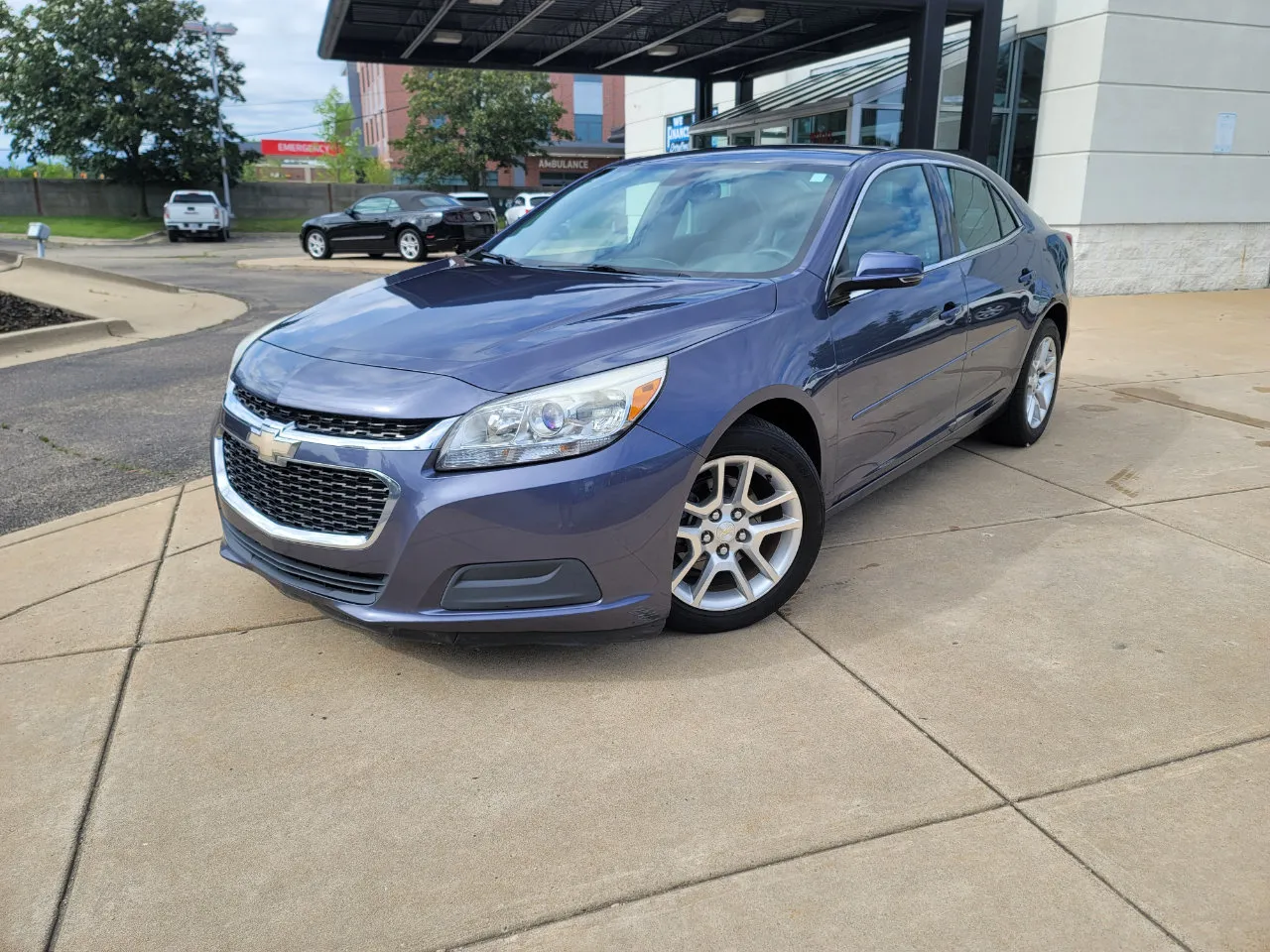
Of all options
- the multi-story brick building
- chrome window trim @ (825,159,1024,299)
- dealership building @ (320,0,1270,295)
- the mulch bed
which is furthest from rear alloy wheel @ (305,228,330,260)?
the multi-story brick building

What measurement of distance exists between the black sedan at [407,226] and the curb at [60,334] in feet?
33.9

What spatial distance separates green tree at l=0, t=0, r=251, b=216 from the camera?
39.5m

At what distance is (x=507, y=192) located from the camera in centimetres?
5262

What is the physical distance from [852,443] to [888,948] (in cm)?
211

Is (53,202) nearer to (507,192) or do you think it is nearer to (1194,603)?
(507,192)

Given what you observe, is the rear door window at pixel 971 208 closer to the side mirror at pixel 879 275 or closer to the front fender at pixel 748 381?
the side mirror at pixel 879 275

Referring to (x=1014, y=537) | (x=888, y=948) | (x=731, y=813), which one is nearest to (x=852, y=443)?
(x=1014, y=537)

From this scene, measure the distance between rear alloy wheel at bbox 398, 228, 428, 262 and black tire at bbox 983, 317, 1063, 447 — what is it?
17.2m

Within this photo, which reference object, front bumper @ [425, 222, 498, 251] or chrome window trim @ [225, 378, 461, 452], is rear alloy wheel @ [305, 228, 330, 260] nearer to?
front bumper @ [425, 222, 498, 251]

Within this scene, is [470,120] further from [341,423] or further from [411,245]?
[341,423]

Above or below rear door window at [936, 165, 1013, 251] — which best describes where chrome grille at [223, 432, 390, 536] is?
below

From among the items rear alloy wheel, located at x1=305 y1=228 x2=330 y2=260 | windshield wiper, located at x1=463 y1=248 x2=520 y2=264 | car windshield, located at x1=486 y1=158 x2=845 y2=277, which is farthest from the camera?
rear alloy wheel, located at x1=305 y1=228 x2=330 y2=260

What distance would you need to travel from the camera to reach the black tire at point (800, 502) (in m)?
3.30

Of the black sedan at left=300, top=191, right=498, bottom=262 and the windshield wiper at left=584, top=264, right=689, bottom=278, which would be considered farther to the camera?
the black sedan at left=300, top=191, right=498, bottom=262
